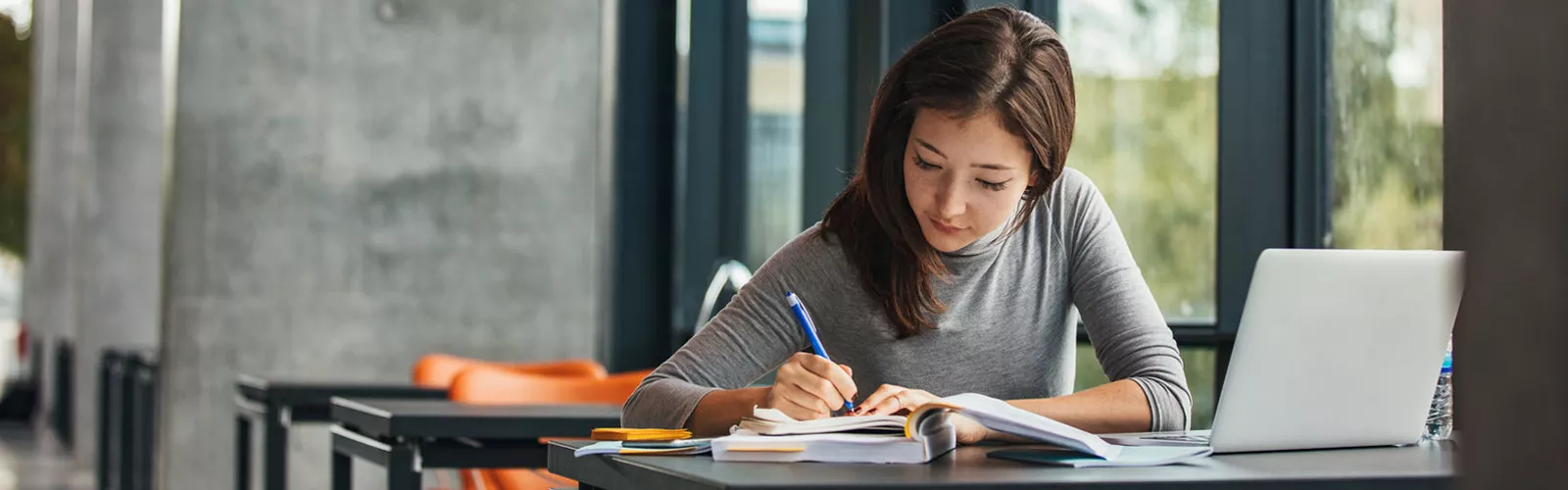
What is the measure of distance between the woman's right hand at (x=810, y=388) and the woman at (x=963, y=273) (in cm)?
10

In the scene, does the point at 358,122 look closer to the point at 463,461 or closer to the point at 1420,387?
the point at 463,461

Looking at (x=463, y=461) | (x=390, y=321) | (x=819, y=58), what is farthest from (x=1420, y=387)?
(x=390, y=321)

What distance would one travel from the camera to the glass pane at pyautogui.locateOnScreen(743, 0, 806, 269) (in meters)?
4.36

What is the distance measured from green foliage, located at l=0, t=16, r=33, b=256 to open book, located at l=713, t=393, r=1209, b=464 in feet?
51.1

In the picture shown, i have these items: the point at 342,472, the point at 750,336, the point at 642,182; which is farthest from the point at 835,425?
the point at 642,182

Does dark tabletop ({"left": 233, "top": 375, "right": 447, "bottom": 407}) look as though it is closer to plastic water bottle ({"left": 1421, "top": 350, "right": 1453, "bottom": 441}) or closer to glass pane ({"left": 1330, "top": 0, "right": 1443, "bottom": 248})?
glass pane ({"left": 1330, "top": 0, "right": 1443, "bottom": 248})

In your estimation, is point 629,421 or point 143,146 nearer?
point 629,421

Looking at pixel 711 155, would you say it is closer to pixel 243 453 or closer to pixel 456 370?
pixel 456 370

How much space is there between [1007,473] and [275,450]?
2.59 meters

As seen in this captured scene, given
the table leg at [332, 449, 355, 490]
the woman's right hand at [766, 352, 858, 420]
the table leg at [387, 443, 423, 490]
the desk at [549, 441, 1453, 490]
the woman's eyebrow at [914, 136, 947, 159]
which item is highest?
the woman's eyebrow at [914, 136, 947, 159]

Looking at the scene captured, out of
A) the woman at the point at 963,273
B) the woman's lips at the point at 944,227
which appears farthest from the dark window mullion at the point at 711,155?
the woman's lips at the point at 944,227

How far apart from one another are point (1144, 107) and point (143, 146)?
262 inches

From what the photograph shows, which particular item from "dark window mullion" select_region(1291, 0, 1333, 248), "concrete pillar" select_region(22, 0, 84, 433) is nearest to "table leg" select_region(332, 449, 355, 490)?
"dark window mullion" select_region(1291, 0, 1333, 248)

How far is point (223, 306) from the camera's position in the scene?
4.73 m
